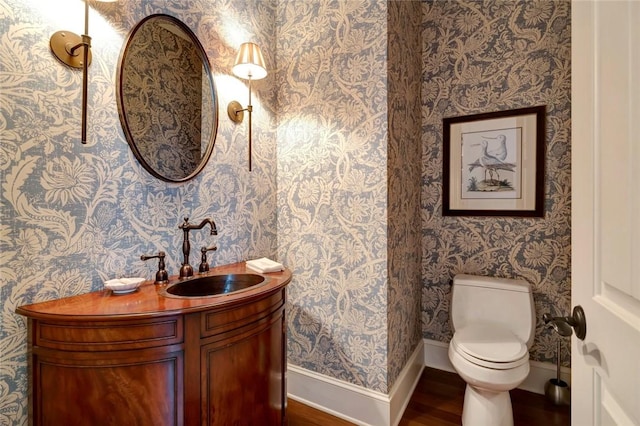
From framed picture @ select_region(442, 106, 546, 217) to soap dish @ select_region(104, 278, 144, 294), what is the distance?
202cm

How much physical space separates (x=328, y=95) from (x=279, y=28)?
2.10 feet

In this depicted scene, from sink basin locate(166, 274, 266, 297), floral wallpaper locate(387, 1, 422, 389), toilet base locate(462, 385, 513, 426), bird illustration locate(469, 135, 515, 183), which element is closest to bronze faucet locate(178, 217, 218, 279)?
sink basin locate(166, 274, 266, 297)

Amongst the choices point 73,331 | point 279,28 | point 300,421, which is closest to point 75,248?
point 73,331

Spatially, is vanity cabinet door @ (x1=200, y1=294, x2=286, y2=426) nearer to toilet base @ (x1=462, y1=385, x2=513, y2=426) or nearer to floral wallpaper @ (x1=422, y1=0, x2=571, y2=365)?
toilet base @ (x1=462, y1=385, x2=513, y2=426)

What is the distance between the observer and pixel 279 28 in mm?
2062

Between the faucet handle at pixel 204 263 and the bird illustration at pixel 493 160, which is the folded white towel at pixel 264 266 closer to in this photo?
the faucet handle at pixel 204 263

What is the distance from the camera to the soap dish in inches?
45.4

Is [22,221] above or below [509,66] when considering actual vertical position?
below

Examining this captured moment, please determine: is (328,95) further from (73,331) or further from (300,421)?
(300,421)

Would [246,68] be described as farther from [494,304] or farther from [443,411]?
[443,411]

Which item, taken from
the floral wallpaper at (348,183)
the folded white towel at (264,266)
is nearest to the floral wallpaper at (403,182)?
the floral wallpaper at (348,183)

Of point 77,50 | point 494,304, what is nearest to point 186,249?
point 77,50
